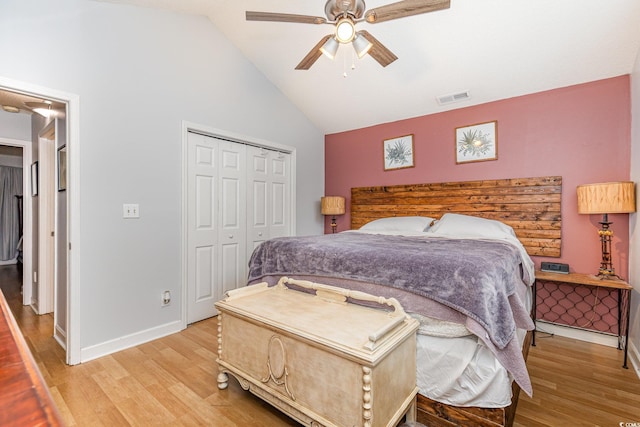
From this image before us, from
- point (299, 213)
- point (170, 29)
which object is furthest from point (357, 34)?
point (299, 213)

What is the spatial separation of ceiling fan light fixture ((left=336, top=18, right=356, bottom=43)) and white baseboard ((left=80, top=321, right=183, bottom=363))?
2.73 meters

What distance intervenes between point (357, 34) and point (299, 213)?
8.36ft

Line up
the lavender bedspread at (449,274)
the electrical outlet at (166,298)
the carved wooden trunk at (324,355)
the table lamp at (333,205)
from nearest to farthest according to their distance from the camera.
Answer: the carved wooden trunk at (324,355), the lavender bedspread at (449,274), the electrical outlet at (166,298), the table lamp at (333,205)

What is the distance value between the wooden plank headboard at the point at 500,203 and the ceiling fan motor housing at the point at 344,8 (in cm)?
221

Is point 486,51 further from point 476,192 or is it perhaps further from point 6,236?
point 6,236

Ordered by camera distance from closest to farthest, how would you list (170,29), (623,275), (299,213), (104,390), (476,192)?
(104,390) < (623,275) < (170,29) < (476,192) < (299,213)

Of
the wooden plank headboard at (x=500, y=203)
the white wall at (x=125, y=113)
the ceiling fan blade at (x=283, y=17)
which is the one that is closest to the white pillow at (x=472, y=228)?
the wooden plank headboard at (x=500, y=203)

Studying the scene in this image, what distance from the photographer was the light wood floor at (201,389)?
161 cm

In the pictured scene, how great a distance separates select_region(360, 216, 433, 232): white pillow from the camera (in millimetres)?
3229

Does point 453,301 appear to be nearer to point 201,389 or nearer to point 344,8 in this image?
point 201,389

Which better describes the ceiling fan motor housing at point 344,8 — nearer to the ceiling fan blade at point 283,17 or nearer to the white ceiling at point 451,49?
the ceiling fan blade at point 283,17

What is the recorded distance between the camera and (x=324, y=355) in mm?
1328

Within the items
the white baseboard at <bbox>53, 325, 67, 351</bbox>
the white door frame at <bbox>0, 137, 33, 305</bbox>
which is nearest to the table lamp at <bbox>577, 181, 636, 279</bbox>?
the white baseboard at <bbox>53, 325, 67, 351</bbox>

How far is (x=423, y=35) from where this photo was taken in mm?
2676
